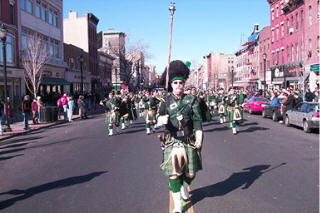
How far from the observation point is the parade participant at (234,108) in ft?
45.6

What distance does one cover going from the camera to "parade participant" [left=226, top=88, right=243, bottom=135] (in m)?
13.9

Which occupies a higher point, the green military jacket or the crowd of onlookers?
the green military jacket

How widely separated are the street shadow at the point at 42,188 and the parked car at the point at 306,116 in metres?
10.2

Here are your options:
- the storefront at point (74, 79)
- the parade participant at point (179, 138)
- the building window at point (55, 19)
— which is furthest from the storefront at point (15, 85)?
the parade participant at point (179, 138)

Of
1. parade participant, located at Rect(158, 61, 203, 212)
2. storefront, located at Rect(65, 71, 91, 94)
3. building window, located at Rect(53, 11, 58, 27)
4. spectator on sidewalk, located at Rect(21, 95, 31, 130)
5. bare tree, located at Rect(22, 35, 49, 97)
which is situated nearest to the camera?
parade participant, located at Rect(158, 61, 203, 212)

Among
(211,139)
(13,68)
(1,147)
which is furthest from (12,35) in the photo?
(211,139)

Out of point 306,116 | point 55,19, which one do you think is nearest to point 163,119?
point 306,116

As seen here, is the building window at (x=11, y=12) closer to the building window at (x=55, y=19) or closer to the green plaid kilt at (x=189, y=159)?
the building window at (x=55, y=19)

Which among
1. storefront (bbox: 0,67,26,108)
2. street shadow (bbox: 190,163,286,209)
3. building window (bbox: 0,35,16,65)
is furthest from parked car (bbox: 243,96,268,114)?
building window (bbox: 0,35,16,65)

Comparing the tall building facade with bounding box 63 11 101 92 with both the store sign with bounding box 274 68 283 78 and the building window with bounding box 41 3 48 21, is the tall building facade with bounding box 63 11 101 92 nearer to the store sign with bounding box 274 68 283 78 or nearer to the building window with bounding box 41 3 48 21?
the building window with bounding box 41 3 48 21

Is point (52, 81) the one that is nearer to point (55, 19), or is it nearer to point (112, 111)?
point (55, 19)

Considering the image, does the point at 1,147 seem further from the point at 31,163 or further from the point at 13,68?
the point at 13,68

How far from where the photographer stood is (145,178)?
7000mm

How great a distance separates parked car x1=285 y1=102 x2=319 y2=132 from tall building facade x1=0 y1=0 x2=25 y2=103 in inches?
857
